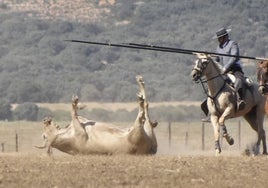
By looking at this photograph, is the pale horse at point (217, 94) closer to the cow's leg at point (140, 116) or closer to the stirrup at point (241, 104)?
the stirrup at point (241, 104)

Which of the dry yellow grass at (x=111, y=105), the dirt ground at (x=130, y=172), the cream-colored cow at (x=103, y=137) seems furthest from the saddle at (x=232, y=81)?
the dry yellow grass at (x=111, y=105)

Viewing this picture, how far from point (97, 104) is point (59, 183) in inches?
2130

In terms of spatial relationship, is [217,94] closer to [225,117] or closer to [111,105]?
[225,117]

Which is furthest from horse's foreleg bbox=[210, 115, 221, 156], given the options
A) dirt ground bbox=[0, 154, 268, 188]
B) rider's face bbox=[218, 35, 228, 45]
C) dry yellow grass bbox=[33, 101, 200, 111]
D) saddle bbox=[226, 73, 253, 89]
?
dry yellow grass bbox=[33, 101, 200, 111]

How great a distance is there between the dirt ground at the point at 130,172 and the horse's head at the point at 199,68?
148 inches

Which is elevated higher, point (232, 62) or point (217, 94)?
point (232, 62)

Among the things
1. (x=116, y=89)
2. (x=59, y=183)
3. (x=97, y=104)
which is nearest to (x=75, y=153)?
(x=59, y=183)

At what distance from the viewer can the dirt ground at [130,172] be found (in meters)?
17.4

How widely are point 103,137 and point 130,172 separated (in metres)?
5.05

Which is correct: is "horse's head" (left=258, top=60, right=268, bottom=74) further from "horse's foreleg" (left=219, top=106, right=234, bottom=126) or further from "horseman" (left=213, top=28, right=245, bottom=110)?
"horse's foreleg" (left=219, top=106, right=234, bottom=126)

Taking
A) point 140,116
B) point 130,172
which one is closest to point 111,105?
point 140,116

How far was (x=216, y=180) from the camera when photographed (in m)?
18.1

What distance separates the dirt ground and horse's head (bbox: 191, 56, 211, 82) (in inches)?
148

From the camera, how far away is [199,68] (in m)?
24.6
